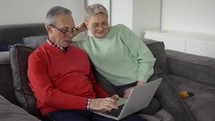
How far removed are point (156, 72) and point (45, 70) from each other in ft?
2.79

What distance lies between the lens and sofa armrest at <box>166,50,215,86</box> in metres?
1.94

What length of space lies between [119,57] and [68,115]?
0.59 meters

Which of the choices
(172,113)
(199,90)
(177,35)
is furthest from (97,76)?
(177,35)

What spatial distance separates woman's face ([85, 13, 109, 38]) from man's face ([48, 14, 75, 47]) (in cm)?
24

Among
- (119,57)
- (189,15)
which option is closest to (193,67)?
(119,57)

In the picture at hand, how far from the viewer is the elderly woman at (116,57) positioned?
173 cm

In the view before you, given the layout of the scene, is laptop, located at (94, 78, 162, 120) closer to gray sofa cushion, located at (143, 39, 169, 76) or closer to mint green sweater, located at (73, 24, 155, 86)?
mint green sweater, located at (73, 24, 155, 86)

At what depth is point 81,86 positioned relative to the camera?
147 centimetres

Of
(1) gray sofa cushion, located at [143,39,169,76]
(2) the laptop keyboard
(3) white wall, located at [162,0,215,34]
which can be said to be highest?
(3) white wall, located at [162,0,215,34]

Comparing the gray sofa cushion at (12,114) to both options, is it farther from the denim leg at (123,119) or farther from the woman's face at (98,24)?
the woman's face at (98,24)

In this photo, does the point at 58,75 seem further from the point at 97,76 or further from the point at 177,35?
the point at 177,35

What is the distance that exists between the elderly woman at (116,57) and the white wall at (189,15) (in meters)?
1.74

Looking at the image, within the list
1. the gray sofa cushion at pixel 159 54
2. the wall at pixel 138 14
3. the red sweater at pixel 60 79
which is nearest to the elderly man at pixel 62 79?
the red sweater at pixel 60 79

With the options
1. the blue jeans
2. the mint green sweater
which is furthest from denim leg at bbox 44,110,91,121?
Answer: the mint green sweater
